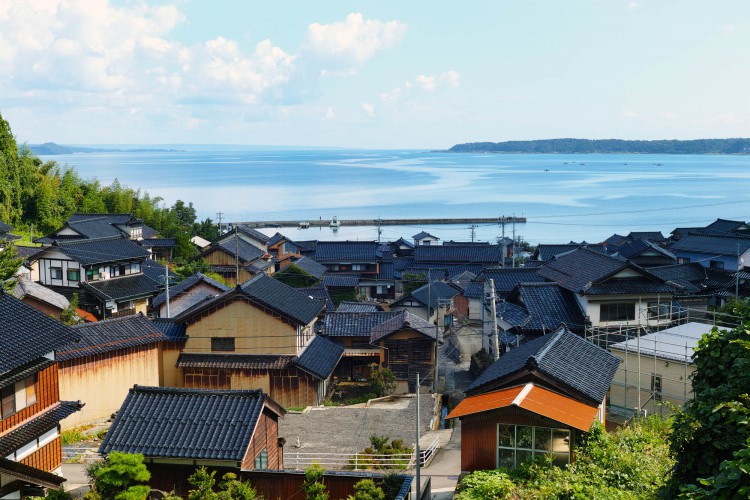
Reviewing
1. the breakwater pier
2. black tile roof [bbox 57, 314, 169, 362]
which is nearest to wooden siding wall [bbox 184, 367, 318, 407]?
black tile roof [bbox 57, 314, 169, 362]

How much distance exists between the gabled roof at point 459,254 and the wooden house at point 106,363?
109 feet

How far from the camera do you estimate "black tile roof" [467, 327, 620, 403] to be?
47.2 ft

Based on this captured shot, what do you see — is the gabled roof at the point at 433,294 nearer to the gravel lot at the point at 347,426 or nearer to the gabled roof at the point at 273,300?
the gabled roof at the point at 273,300

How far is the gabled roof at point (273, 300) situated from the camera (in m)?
24.8

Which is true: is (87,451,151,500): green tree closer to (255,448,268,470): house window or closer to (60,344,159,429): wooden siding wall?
(255,448,268,470): house window

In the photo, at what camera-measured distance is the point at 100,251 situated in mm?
37438

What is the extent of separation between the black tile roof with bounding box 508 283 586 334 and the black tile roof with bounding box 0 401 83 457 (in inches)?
658

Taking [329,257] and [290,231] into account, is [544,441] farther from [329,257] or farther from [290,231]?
[290,231]

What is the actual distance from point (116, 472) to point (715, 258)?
142ft

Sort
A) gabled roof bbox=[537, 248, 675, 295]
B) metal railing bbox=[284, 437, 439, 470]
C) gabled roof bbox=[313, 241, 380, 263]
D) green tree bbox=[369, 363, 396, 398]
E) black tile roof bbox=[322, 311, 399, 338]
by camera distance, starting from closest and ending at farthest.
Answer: metal railing bbox=[284, 437, 439, 470] < gabled roof bbox=[537, 248, 675, 295] < green tree bbox=[369, 363, 396, 398] < black tile roof bbox=[322, 311, 399, 338] < gabled roof bbox=[313, 241, 380, 263]

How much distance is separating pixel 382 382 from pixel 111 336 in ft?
33.1

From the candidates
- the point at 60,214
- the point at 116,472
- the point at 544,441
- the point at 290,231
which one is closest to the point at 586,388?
the point at 544,441

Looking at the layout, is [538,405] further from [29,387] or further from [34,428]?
[29,387]

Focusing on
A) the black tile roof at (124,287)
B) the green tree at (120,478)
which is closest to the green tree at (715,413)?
the green tree at (120,478)
